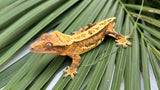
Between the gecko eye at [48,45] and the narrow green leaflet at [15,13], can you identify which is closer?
the gecko eye at [48,45]

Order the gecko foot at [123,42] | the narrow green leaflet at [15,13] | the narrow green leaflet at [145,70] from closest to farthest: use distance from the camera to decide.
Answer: the narrow green leaflet at [145,70] < the narrow green leaflet at [15,13] < the gecko foot at [123,42]

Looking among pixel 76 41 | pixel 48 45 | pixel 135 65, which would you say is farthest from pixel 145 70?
pixel 48 45

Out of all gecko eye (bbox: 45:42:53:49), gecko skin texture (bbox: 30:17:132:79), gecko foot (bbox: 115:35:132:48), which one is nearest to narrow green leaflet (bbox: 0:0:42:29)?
gecko skin texture (bbox: 30:17:132:79)

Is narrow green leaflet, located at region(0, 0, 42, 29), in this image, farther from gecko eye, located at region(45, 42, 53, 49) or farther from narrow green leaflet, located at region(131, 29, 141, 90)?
narrow green leaflet, located at region(131, 29, 141, 90)

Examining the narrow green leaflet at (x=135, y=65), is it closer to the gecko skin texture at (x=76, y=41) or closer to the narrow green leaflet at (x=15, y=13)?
the gecko skin texture at (x=76, y=41)

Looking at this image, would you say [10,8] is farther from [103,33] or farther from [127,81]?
[127,81]

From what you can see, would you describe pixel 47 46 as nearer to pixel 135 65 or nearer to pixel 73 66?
pixel 73 66

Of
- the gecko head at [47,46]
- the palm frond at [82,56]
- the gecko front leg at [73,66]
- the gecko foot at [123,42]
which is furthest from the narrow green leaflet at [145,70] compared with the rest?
the gecko head at [47,46]

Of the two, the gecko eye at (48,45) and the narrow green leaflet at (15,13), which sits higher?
the narrow green leaflet at (15,13)
